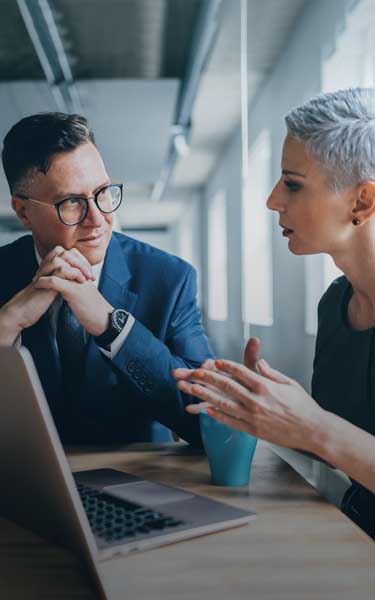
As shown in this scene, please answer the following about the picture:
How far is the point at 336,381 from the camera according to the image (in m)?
1.48

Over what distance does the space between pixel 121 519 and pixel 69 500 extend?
0.19 meters

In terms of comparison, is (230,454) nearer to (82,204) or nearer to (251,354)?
(251,354)

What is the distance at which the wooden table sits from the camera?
67cm

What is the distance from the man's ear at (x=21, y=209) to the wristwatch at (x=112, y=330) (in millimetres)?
466

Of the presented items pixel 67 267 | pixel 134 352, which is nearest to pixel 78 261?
pixel 67 267

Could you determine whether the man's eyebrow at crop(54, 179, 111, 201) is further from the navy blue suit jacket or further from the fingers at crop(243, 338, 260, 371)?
the fingers at crop(243, 338, 260, 371)

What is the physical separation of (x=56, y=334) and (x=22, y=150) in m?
0.47

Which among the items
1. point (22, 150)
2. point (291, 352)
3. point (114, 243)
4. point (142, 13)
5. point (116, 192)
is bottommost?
point (291, 352)

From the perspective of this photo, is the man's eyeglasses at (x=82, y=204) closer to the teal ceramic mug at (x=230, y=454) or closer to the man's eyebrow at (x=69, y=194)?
the man's eyebrow at (x=69, y=194)

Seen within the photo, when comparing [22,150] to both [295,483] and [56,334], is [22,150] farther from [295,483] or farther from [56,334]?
[295,483]

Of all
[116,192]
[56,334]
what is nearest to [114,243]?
[116,192]

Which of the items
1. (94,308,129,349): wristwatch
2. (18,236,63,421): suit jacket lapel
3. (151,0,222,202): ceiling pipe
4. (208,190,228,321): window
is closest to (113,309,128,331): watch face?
(94,308,129,349): wristwatch

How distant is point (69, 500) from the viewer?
25.3 inches

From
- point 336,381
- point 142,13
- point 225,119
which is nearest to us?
point 336,381
